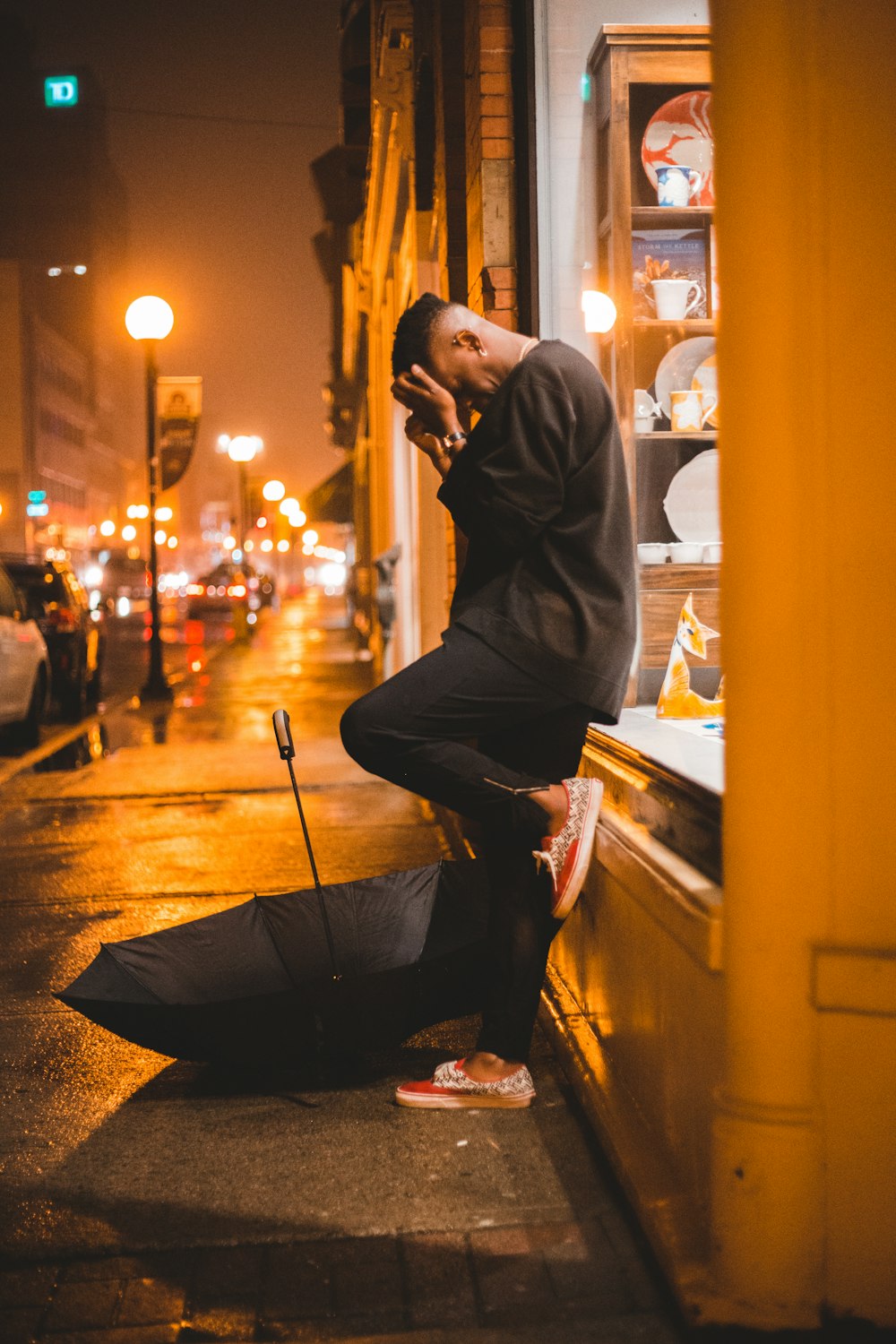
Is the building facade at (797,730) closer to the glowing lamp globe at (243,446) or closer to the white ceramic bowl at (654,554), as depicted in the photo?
the white ceramic bowl at (654,554)

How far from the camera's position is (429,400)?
3260 millimetres

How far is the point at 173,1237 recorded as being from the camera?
2814mm

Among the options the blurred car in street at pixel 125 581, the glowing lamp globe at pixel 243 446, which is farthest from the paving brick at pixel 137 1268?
the blurred car in street at pixel 125 581

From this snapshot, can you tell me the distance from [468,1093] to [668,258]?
3327mm

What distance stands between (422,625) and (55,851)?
3251 millimetres

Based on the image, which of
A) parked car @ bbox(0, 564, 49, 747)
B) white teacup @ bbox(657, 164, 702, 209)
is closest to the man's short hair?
white teacup @ bbox(657, 164, 702, 209)

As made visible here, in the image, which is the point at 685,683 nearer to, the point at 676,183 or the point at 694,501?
the point at 694,501

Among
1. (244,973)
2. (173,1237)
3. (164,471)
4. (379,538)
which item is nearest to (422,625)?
(244,973)

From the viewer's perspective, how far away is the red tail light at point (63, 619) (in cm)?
1441

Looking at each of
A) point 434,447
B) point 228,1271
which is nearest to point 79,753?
point 434,447

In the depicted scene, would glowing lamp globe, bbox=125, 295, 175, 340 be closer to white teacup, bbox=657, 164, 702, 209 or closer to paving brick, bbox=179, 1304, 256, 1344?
white teacup, bbox=657, 164, 702, 209

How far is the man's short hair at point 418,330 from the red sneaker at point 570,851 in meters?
1.14

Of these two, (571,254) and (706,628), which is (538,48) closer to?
(571,254)

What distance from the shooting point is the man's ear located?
322 centimetres
